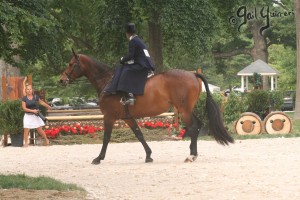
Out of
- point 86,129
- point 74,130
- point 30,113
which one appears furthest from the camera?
point 86,129

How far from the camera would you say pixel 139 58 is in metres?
16.8

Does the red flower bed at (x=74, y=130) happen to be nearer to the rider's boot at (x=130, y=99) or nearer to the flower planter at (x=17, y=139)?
the flower planter at (x=17, y=139)

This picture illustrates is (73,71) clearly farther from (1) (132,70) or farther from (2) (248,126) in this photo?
(2) (248,126)

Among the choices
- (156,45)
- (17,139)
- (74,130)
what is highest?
(156,45)

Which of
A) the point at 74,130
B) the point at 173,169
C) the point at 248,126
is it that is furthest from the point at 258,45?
the point at 173,169

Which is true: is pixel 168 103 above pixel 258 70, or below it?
below

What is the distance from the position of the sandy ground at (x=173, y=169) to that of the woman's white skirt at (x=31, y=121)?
0.68 metres

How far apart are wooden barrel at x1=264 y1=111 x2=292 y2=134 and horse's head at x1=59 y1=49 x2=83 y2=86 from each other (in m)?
8.67

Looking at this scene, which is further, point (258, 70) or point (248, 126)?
point (258, 70)

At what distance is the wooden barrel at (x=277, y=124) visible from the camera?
25062 millimetres

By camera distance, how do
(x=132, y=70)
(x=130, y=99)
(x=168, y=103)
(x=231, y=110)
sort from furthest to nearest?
(x=231, y=110), (x=168, y=103), (x=130, y=99), (x=132, y=70)

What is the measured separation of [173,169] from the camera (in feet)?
50.5
